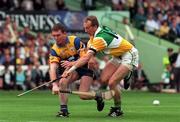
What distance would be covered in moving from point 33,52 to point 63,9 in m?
4.65

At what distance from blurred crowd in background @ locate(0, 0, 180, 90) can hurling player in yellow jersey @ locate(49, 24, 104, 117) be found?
48.8ft

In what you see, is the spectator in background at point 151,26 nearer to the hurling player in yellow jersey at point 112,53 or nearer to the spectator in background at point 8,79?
the spectator in background at point 8,79

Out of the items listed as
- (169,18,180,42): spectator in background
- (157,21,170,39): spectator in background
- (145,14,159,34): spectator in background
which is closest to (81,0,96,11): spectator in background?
(145,14,159,34): spectator in background

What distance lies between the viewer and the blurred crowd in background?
33.2 m

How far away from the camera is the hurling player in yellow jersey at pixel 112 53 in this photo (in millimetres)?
17172

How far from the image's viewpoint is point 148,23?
128ft

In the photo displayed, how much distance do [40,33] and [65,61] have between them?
62.2 ft

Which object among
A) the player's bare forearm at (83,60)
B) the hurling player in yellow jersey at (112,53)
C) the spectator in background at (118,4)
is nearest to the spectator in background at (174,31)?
the spectator in background at (118,4)

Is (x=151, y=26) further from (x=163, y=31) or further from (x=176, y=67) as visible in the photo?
(x=176, y=67)

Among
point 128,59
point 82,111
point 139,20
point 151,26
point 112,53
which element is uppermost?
point 139,20

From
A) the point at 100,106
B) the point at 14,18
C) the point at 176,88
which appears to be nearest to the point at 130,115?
the point at 100,106

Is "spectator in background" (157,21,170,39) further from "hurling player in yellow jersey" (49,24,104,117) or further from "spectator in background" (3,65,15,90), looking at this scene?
"hurling player in yellow jersey" (49,24,104,117)

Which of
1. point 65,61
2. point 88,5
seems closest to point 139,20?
point 88,5

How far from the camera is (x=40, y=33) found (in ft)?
120
